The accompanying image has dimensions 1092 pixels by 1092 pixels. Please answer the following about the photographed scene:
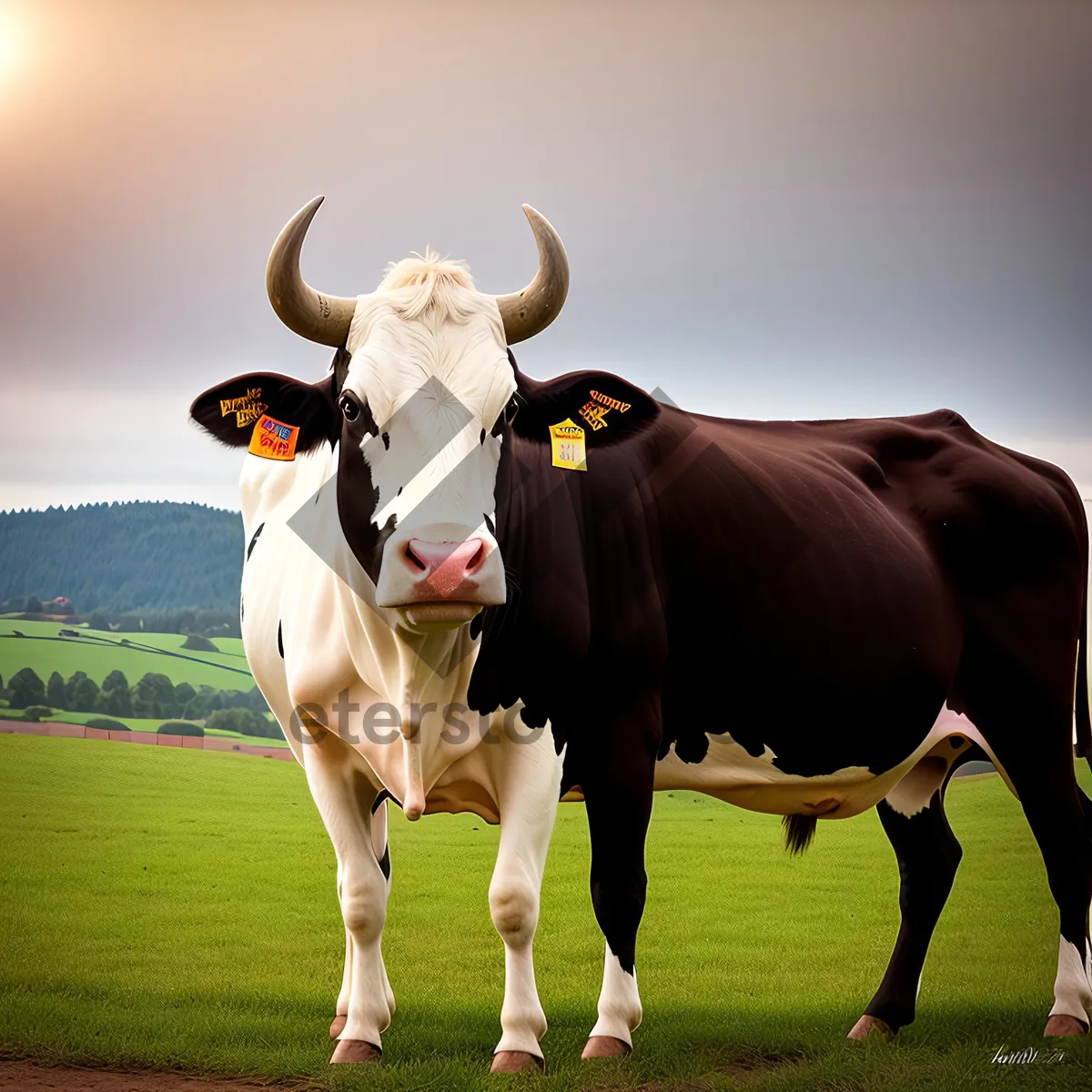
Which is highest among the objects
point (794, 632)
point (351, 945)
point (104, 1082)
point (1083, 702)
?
point (794, 632)

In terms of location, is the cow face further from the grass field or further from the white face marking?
the grass field

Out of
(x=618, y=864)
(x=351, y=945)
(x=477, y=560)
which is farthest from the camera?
(x=351, y=945)

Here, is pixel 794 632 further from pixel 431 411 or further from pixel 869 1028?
pixel 431 411

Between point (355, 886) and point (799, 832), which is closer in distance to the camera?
point (355, 886)

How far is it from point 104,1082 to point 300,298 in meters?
3.30

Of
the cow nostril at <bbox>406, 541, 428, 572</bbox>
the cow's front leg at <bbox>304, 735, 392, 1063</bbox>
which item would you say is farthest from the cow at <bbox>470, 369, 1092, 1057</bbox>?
the cow's front leg at <bbox>304, 735, 392, 1063</bbox>

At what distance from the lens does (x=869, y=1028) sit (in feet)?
19.6

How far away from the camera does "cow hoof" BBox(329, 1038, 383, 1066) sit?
5066 millimetres

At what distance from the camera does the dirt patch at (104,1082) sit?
511 cm

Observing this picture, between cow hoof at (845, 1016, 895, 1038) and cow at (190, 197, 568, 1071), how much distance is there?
1.84 m

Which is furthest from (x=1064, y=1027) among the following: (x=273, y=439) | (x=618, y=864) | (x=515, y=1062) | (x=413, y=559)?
(x=273, y=439)

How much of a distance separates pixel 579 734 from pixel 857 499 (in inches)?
81.0

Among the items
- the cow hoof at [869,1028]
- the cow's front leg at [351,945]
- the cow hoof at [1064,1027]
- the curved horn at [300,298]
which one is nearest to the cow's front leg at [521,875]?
the cow's front leg at [351,945]

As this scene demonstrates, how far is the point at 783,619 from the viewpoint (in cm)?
570
